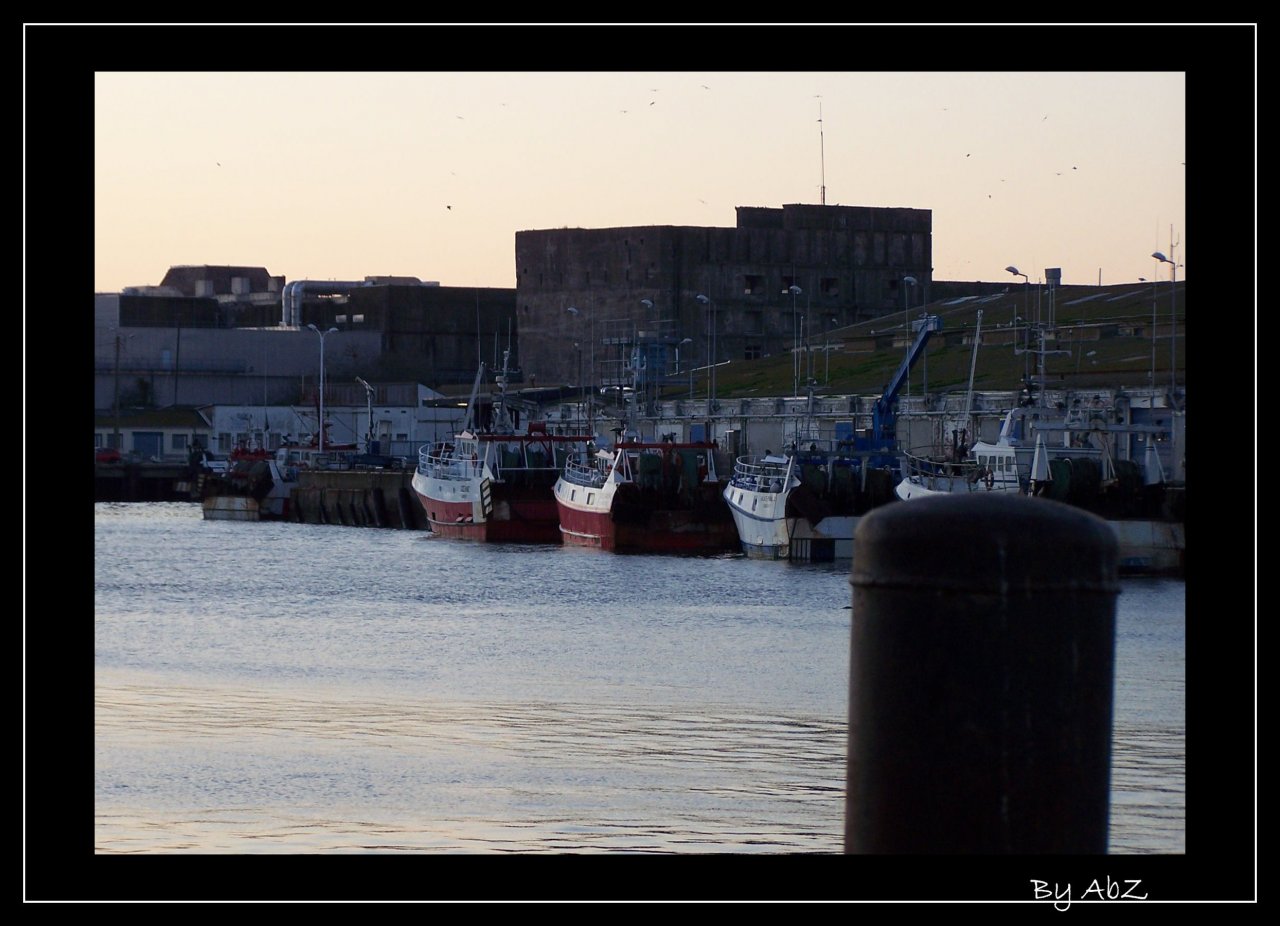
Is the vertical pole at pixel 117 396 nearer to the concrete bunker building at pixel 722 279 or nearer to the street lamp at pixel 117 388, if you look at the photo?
the street lamp at pixel 117 388

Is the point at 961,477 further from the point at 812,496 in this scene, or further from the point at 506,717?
the point at 506,717

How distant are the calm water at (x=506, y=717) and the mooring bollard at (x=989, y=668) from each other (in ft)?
26.0

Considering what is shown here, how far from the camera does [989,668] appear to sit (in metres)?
4.79

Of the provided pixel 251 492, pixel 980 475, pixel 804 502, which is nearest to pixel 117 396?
pixel 251 492

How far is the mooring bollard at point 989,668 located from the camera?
4789 mm

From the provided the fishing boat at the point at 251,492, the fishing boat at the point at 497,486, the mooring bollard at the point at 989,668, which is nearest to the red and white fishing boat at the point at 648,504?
the fishing boat at the point at 497,486

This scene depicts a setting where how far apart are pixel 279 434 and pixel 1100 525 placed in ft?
372

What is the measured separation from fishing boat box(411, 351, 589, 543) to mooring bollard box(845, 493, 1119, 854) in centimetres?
6445

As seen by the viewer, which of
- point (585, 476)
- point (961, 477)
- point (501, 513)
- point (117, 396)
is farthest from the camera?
point (117, 396)

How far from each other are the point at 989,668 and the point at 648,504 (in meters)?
58.6

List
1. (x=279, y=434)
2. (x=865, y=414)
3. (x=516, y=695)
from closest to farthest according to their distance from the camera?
(x=516, y=695)
(x=865, y=414)
(x=279, y=434)

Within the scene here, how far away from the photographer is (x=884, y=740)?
16.1 ft
